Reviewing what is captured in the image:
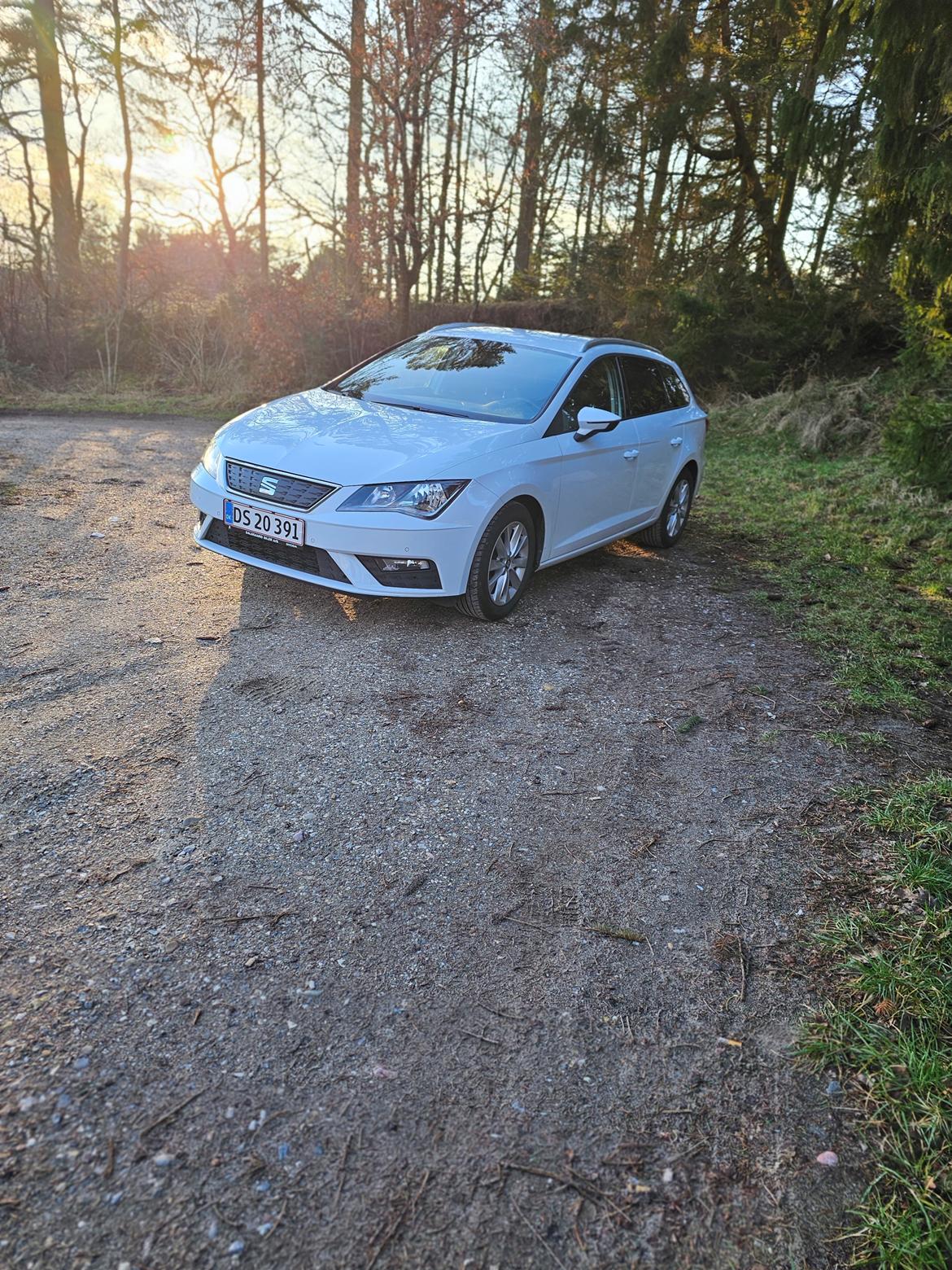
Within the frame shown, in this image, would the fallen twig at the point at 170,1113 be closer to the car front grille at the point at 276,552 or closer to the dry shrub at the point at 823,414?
the car front grille at the point at 276,552

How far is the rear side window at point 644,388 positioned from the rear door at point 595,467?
14 centimetres

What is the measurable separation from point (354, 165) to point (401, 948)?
1607cm

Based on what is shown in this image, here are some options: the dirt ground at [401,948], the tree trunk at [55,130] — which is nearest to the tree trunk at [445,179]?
the tree trunk at [55,130]

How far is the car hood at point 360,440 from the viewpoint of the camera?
4.77 m

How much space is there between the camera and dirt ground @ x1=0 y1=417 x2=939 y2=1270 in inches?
75.6

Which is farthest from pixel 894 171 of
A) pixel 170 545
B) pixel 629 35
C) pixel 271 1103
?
pixel 629 35

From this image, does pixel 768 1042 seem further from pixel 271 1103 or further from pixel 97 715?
pixel 97 715

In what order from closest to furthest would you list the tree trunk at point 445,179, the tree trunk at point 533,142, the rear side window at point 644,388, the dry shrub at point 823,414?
the rear side window at point 644,388 < the dry shrub at point 823,414 < the tree trunk at point 533,142 < the tree trunk at point 445,179

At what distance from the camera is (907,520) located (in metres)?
8.80

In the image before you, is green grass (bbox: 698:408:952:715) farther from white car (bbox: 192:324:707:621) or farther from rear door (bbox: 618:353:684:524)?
white car (bbox: 192:324:707:621)

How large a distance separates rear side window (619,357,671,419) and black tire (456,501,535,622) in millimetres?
1683

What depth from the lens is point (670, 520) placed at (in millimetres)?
7691

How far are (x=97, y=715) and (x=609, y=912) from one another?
239 centimetres

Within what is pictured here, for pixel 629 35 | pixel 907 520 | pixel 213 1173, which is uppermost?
pixel 629 35
